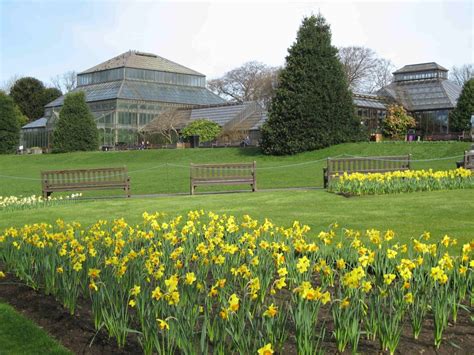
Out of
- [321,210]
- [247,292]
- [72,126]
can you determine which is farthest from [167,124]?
[247,292]

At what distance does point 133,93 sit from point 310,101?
3172 cm

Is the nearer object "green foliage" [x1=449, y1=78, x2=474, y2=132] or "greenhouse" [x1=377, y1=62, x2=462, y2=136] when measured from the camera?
"green foliage" [x1=449, y1=78, x2=474, y2=132]

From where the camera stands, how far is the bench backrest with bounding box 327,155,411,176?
1477 centimetres

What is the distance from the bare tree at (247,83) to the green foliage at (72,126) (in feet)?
71.7

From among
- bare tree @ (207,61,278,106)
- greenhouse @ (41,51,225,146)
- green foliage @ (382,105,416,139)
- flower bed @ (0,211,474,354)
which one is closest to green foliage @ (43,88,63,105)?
greenhouse @ (41,51,225,146)

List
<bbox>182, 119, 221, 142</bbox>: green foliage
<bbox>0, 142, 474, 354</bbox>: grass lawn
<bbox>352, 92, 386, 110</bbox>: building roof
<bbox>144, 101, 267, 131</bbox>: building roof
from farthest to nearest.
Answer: <bbox>144, 101, 267, 131</bbox>: building roof → <bbox>182, 119, 221, 142</bbox>: green foliage → <bbox>352, 92, 386, 110</bbox>: building roof → <bbox>0, 142, 474, 354</bbox>: grass lawn

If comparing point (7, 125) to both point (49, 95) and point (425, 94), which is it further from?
point (425, 94)

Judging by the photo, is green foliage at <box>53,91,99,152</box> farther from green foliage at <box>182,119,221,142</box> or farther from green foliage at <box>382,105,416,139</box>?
green foliage at <box>382,105,416,139</box>

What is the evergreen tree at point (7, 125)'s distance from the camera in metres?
49.6

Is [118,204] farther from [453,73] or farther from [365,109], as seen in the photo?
[453,73]

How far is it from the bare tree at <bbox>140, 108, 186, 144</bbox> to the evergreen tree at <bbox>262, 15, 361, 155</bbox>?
21740mm

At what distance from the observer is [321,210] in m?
9.75

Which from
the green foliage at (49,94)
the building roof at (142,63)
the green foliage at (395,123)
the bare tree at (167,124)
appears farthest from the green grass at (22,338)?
the green foliage at (49,94)

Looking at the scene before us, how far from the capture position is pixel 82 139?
150ft
